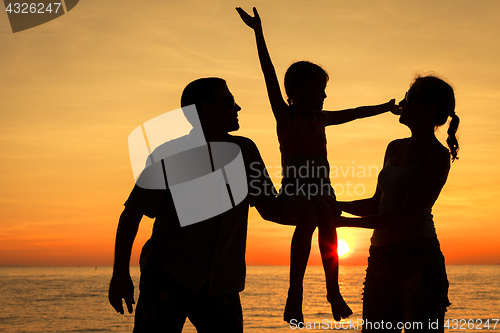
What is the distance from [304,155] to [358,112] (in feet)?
2.27

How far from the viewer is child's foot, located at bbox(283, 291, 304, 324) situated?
2.68 metres

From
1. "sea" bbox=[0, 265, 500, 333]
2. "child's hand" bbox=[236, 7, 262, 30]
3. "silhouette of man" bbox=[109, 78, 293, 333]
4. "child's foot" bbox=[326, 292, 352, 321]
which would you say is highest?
"child's hand" bbox=[236, 7, 262, 30]

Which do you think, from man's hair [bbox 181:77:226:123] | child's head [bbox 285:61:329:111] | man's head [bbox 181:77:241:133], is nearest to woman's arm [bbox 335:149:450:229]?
child's head [bbox 285:61:329:111]

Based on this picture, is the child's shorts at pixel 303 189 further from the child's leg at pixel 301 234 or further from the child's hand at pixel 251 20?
the child's hand at pixel 251 20

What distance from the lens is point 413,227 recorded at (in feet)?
10.5

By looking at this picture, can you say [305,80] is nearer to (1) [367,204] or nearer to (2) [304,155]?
(2) [304,155]

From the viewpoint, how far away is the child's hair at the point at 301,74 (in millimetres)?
3215

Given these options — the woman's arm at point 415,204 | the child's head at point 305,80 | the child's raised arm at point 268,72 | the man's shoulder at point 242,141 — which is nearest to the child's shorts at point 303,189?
the woman's arm at point 415,204

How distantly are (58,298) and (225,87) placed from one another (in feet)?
162

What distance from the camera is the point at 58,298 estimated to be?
4600cm

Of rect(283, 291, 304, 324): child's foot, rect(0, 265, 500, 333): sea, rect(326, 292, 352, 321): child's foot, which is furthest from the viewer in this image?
rect(0, 265, 500, 333): sea

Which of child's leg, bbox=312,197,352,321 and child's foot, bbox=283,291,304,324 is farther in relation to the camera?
child's leg, bbox=312,197,352,321

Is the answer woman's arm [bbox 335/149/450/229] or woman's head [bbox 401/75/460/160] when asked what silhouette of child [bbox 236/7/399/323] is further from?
woman's head [bbox 401/75/460/160]

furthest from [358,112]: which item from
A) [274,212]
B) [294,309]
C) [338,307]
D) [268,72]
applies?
[294,309]
